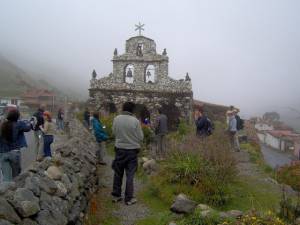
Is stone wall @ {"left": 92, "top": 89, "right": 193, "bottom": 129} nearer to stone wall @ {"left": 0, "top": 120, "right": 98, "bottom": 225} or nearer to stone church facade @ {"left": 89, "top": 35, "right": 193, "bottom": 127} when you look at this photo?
stone church facade @ {"left": 89, "top": 35, "right": 193, "bottom": 127}

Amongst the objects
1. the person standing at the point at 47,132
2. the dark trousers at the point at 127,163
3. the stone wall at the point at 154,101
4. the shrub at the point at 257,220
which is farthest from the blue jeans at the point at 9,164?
the stone wall at the point at 154,101

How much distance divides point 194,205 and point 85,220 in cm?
181

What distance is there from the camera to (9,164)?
829 centimetres

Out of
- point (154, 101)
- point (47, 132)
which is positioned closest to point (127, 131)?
point (47, 132)

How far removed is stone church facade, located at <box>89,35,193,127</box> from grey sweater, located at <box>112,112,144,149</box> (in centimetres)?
1986

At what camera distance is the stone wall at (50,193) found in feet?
15.9

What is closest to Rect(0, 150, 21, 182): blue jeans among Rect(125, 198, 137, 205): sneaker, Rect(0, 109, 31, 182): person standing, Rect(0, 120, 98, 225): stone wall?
Rect(0, 109, 31, 182): person standing

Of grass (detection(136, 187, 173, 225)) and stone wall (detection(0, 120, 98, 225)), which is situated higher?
stone wall (detection(0, 120, 98, 225))

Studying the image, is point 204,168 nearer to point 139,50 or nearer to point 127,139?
point 127,139

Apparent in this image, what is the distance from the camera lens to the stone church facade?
28266mm

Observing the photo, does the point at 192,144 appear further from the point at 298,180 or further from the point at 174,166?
the point at 298,180

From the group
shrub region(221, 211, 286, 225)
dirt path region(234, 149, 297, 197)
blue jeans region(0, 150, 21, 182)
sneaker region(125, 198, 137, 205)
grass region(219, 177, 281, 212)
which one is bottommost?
dirt path region(234, 149, 297, 197)

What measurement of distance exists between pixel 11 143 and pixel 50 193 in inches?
106

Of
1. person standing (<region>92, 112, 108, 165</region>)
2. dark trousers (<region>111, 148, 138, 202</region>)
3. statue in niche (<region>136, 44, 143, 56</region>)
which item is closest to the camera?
dark trousers (<region>111, 148, 138, 202</region>)
